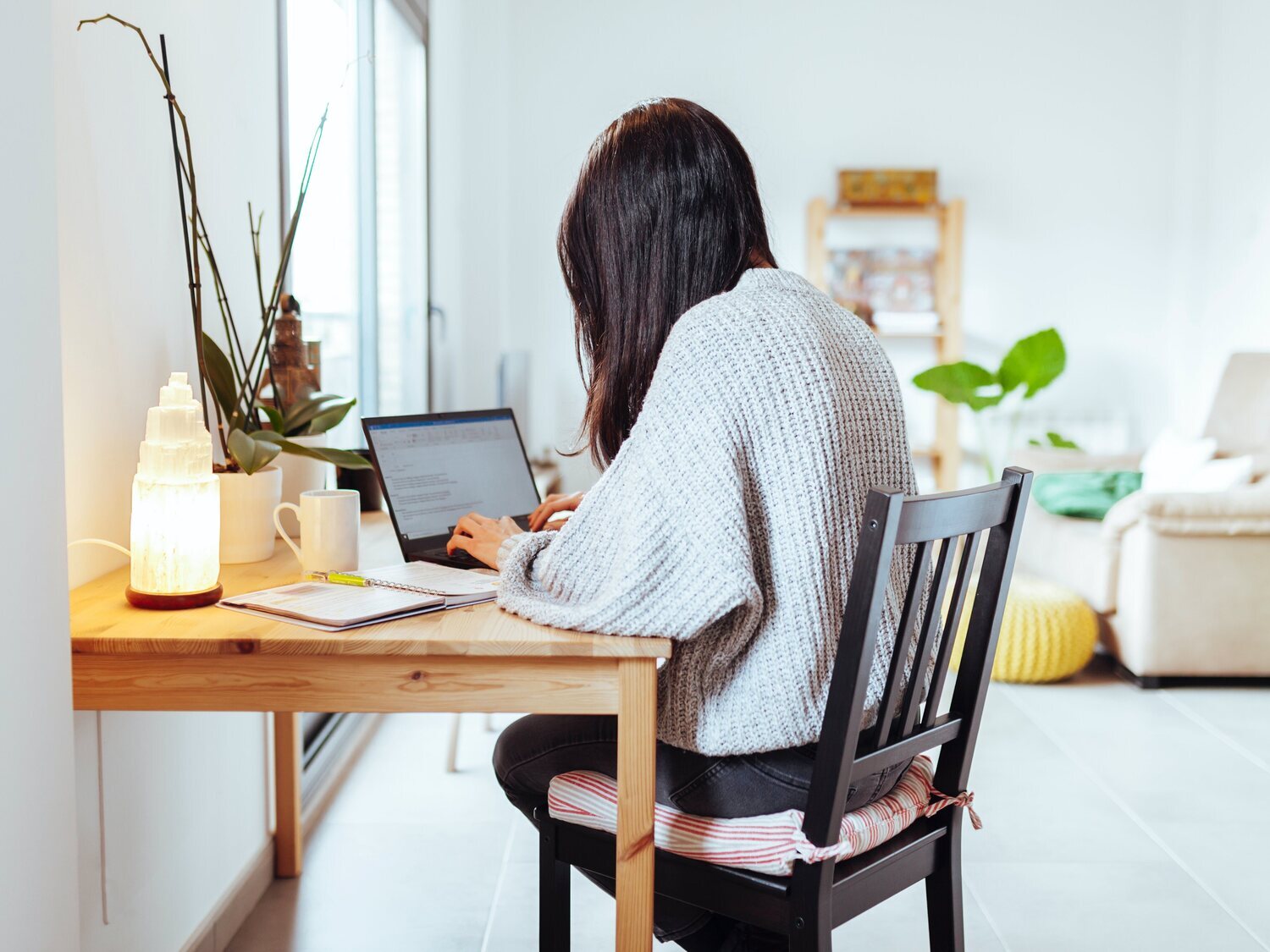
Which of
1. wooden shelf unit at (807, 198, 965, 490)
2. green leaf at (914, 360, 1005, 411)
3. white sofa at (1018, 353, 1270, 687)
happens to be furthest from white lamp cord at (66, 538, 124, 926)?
wooden shelf unit at (807, 198, 965, 490)

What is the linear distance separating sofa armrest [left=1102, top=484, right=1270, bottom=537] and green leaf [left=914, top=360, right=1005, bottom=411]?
143 centimetres

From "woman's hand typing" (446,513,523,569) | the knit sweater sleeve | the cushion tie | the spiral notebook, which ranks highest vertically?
the knit sweater sleeve

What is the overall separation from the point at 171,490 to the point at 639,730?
0.55 meters

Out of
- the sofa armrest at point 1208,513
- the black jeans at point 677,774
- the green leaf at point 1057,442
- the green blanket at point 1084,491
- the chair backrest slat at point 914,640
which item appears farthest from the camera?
the green leaf at point 1057,442

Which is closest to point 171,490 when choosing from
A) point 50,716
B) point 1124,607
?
point 50,716

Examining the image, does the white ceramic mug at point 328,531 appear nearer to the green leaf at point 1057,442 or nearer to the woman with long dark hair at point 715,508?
the woman with long dark hair at point 715,508

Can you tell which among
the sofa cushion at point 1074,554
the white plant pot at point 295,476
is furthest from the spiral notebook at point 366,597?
the sofa cushion at point 1074,554

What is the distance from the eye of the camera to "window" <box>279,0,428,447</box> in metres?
2.52

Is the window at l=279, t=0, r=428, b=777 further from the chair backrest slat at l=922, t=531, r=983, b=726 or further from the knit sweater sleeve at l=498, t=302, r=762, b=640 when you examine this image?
the chair backrest slat at l=922, t=531, r=983, b=726

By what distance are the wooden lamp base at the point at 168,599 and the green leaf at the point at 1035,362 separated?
406 centimetres

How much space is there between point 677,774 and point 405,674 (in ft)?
1.02

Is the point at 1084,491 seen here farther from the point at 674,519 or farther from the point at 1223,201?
the point at 674,519

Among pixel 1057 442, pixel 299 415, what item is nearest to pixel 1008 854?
pixel 299 415

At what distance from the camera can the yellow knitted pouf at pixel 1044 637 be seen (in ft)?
11.0
